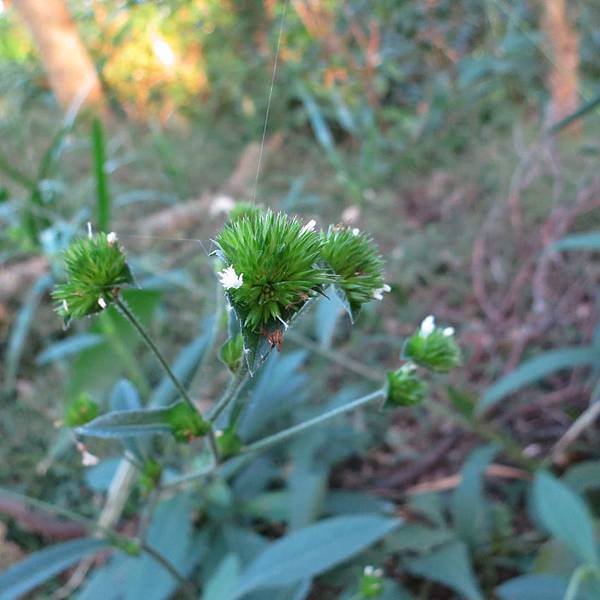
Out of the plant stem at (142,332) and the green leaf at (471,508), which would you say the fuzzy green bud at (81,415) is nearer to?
the plant stem at (142,332)

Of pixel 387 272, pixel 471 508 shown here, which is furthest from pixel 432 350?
pixel 387 272

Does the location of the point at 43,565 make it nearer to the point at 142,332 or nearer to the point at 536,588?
the point at 142,332

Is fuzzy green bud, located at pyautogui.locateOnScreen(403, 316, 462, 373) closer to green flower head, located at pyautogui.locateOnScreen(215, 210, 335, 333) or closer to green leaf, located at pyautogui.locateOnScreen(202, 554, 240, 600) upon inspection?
green flower head, located at pyautogui.locateOnScreen(215, 210, 335, 333)

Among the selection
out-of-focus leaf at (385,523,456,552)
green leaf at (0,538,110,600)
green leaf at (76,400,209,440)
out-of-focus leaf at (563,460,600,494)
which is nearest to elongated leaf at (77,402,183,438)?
green leaf at (76,400,209,440)

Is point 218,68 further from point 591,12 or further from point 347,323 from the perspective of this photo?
point 347,323

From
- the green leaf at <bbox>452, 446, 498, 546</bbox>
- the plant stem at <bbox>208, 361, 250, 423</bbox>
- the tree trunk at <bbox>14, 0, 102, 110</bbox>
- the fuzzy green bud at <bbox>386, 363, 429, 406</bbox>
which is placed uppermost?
the tree trunk at <bbox>14, 0, 102, 110</bbox>
